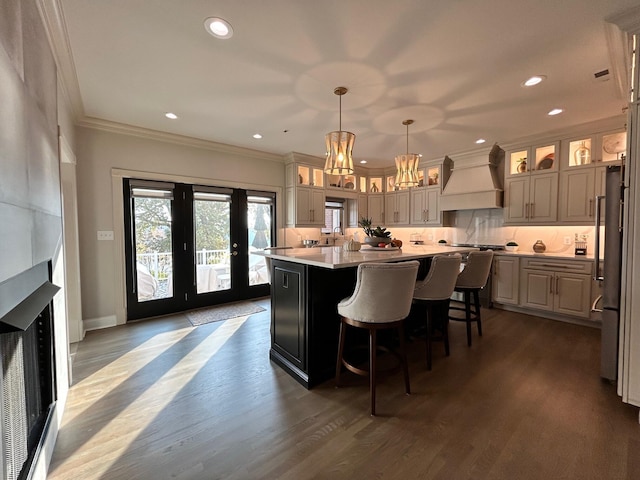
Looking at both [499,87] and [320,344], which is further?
[499,87]

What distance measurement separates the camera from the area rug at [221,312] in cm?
397

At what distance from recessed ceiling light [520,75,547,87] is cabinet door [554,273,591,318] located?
270 centimetres

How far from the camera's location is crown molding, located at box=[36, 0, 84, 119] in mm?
1724

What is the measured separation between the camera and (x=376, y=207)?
6586 millimetres

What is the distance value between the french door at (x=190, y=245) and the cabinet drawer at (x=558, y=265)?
4397 millimetres

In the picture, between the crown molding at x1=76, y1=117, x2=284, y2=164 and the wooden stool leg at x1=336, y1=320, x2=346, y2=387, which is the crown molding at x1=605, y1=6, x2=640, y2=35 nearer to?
the wooden stool leg at x1=336, y1=320, x2=346, y2=387

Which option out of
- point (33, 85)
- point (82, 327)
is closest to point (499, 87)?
point (33, 85)

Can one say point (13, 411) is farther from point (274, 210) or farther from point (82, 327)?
point (274, 210)

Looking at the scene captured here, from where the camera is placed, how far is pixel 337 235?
259 inches

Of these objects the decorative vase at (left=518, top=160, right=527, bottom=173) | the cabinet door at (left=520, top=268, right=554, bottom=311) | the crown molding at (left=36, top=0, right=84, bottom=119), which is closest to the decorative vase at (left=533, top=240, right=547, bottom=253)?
the cabinet door at (left=520, top=268, right=554, bottom=311)

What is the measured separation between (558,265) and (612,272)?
1.87 meters

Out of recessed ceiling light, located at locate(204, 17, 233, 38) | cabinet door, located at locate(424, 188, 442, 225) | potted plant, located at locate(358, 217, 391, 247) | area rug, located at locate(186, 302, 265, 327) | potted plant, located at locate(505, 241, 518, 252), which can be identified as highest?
recessed ceiling light, located at locate(204, 17, 233, 38)

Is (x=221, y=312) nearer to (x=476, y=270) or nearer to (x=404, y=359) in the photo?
(x=404, y=359)

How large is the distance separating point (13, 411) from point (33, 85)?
5.13 feet
